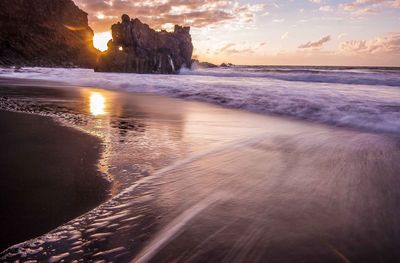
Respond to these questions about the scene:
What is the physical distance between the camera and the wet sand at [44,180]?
1.75m

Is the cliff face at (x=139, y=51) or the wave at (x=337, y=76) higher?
the cliff face at (x=139, y=51)

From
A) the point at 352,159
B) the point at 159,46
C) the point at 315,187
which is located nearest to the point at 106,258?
the point at 315,187

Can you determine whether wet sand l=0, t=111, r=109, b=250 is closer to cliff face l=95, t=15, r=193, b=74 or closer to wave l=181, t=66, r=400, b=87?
wave l=181, t=66, r=400, b=87

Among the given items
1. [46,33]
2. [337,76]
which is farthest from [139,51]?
[46,33]

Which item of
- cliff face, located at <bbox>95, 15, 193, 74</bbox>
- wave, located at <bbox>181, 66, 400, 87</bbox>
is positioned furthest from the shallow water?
cliff face, located at <bbox>95, 15, 193, 74</bbox>

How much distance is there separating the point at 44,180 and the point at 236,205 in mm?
1375

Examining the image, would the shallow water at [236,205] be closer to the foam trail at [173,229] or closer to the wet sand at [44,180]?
the foam trail at [173,229]

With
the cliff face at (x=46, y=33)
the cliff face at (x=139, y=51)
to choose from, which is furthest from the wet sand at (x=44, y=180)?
the cliff face at (x=46, y=33)

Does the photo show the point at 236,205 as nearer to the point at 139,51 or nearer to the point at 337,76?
the point at 337,76

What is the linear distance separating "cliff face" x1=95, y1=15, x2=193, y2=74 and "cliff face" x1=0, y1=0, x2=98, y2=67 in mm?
25019

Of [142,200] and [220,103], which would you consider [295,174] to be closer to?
[142,200]

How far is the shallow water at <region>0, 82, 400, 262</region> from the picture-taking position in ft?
5.01

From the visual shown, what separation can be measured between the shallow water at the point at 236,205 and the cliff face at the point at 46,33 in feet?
224

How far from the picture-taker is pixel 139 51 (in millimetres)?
46094
